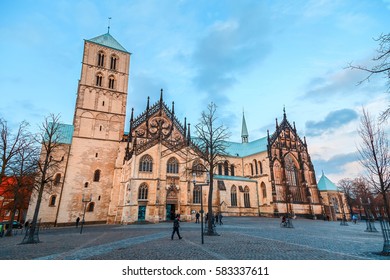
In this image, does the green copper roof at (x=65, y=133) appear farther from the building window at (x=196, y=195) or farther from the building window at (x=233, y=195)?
the building window at (x=233, y=195)

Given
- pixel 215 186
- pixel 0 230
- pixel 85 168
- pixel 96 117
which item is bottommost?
pixel 0 230

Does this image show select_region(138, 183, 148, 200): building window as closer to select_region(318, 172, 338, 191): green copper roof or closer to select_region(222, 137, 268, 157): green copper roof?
select_region(222, 137, 268, 157): green copper roof

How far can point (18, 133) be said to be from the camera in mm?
22094

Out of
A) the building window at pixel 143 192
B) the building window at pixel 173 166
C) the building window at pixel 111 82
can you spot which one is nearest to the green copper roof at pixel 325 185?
the building window at pixel 173 166

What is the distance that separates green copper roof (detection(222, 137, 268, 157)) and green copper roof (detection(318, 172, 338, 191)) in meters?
17.5

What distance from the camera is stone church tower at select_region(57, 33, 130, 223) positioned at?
113 feet

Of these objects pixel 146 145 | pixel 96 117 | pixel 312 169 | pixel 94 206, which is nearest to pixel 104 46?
pixel 96 117

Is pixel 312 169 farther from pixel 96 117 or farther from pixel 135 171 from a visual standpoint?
pixel 96 117

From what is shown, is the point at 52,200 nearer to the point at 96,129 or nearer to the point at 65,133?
the point at 65,133

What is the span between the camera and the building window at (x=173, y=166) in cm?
3404

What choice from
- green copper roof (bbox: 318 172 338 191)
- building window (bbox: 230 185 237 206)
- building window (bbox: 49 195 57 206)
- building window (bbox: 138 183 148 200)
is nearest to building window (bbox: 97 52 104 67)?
building window (bbox: 49 195 57 206)

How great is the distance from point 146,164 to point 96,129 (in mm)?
13096

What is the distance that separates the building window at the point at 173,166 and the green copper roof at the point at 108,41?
27076mm
